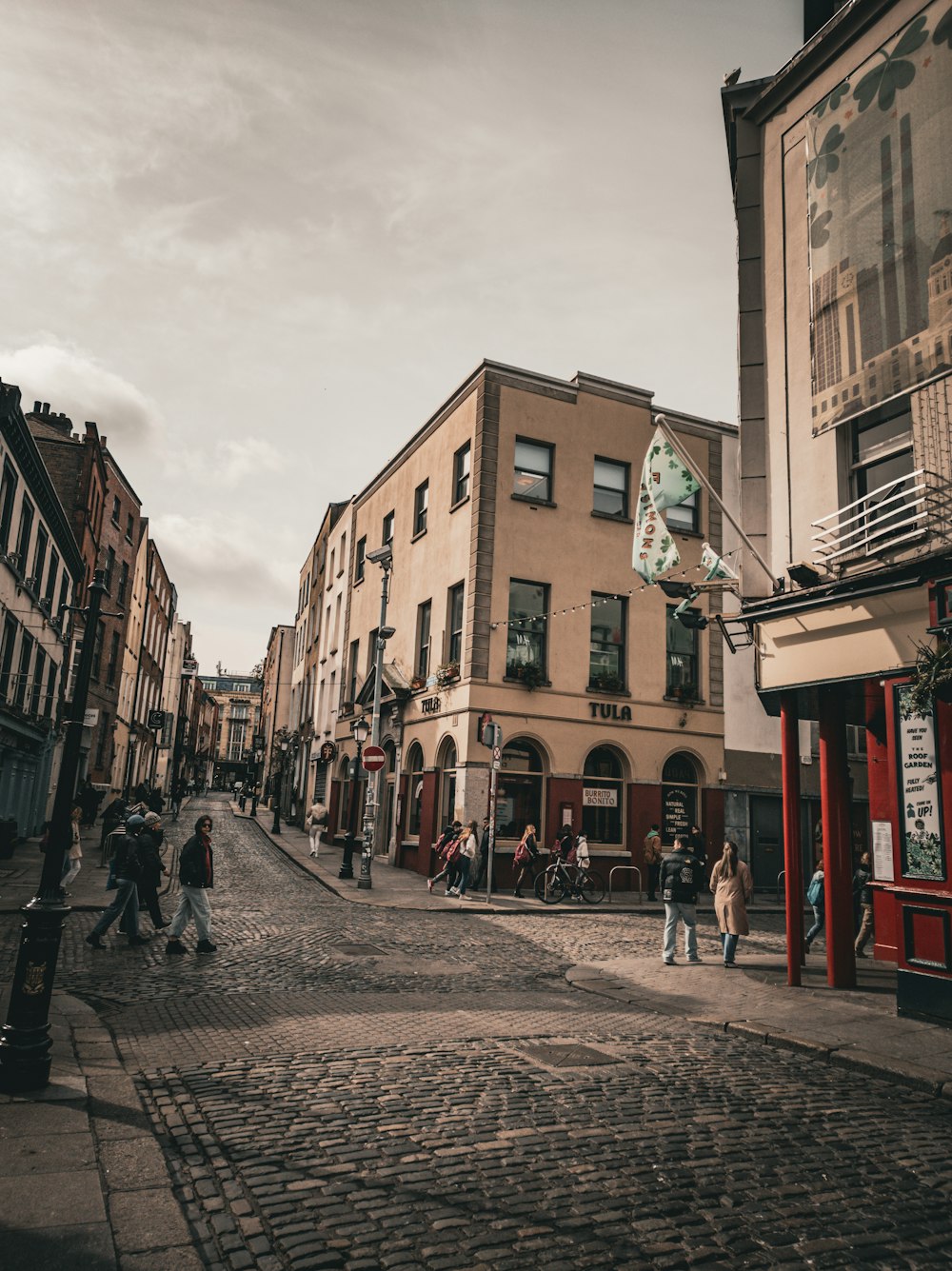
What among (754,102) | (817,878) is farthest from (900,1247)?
(754,102)

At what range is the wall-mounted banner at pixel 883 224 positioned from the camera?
9617 mm

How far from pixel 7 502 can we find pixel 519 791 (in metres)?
14.7

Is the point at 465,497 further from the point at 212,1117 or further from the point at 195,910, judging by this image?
the point at 212,1117

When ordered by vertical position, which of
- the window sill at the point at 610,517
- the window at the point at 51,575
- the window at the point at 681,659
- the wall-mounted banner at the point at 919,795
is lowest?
the wall-mounted banner at the point at 919,795

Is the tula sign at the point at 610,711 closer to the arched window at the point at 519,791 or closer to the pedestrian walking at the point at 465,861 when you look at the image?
the arched window at the point at 519,791

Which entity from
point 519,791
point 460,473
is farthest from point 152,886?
point 460,473

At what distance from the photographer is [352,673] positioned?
33906 millimetres

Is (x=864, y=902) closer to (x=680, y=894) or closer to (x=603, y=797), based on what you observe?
(x=680, y=894)

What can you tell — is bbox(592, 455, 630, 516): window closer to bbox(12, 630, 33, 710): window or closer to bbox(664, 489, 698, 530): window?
bbox(664, 489, 698, 530): window

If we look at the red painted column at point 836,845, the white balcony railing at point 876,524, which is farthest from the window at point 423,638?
the white balcony railing at point 876,524

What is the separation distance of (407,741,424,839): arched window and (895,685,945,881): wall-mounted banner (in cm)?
1714

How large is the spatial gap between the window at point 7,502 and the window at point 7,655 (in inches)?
80.7

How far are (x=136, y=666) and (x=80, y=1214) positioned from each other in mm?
43748

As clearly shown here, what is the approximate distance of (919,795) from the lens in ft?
29.5
